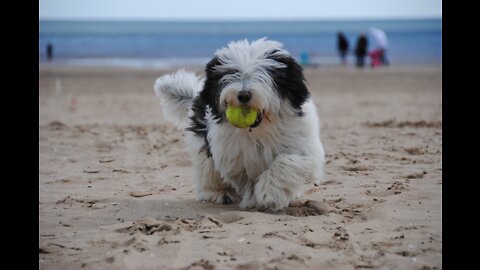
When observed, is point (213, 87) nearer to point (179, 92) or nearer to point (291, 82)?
point (291, 82)

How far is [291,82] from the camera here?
205 inches

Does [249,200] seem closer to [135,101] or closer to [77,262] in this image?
[77,262]

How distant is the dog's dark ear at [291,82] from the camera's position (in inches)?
202

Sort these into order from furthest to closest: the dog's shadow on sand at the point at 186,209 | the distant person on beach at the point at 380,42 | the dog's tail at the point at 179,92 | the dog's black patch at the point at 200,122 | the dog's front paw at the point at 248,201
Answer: the distant person on beach at the point at 380,42 → the dog's tail at the point at 179,92 → the dog's black patch at the point at 200,122 → the dog's front paw at the point at 248,201 → the dog's shadow on sand at the point at 186,209

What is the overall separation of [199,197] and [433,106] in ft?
29.7

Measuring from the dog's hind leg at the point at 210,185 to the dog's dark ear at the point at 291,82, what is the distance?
0.98 meters

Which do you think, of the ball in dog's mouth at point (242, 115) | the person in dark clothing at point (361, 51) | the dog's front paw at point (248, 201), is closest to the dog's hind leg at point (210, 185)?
the dog's front paw at point (248, 201)

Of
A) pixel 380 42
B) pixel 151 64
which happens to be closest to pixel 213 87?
pixel 380 42

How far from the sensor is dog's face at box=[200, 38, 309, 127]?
4.91 meters

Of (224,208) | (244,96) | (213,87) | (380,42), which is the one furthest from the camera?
(380,42)

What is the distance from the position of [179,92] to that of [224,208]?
60.5 inches

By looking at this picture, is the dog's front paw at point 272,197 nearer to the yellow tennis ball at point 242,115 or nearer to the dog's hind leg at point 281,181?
the dog's hind leg at point 281,181

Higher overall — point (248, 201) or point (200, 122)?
point (200, 122)
